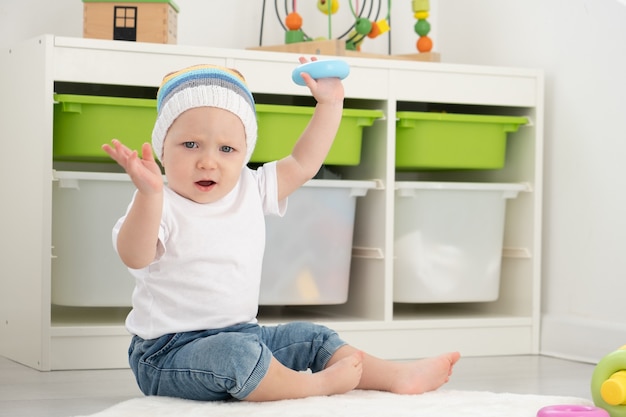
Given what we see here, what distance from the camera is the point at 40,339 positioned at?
6.23 ft

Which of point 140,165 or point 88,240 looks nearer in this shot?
point 140,165

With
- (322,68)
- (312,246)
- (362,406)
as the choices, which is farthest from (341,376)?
(312,246)

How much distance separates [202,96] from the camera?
1.49 meters

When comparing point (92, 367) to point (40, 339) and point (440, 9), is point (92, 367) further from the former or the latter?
point (440, 9)

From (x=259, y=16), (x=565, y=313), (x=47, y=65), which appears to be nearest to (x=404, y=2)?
(x=259, y=16)

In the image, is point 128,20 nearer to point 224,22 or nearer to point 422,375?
point 224,22

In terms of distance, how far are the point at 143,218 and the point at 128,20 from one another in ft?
2.68

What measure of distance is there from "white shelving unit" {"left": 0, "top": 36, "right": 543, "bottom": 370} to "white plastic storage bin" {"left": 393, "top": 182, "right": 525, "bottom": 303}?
57 mm

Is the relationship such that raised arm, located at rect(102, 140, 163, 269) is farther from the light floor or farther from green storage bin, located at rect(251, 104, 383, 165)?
green storage bin, located at rect(251, 104, 383, 165)

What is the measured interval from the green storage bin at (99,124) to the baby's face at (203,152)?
0.47 m

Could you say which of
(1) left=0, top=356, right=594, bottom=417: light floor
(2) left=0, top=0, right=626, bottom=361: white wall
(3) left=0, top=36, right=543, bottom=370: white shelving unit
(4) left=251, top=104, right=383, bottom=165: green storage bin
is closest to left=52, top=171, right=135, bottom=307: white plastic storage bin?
(3) left=0, top=36, right=543, bottom=370: white shelving unit

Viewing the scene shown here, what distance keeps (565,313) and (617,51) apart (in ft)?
1.97

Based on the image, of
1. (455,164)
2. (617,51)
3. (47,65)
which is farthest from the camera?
(455,164)

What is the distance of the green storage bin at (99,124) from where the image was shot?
195 centimetres
